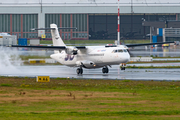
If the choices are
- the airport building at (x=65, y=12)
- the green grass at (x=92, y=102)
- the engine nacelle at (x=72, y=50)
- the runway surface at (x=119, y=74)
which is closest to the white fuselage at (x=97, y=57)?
the engine nacelle at (x=72, y=50)

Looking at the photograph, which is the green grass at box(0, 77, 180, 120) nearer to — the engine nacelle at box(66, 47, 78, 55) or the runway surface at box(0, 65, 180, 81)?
the runway surface at box(0, 65, 180, 81)

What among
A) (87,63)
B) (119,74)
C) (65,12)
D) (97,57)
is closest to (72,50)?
(87,63)

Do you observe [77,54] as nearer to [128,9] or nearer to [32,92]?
[32,92]

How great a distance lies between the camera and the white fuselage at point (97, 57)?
33719mm

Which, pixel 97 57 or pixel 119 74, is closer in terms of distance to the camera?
pixel 119 74

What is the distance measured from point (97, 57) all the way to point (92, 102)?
18.4 m

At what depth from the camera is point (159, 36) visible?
113 metres

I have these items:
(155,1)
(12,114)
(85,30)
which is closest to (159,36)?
(155,1)

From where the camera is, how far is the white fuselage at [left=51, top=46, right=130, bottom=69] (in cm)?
3372

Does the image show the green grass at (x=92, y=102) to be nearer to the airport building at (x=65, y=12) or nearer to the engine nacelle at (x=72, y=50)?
the engine nacelle at (x=72, y=50)

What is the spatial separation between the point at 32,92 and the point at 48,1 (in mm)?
105758

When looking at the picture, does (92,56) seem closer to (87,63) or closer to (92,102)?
(87,63)

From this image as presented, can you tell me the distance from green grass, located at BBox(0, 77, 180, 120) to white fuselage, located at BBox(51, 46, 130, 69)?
31.0ft

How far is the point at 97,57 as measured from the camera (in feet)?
117
